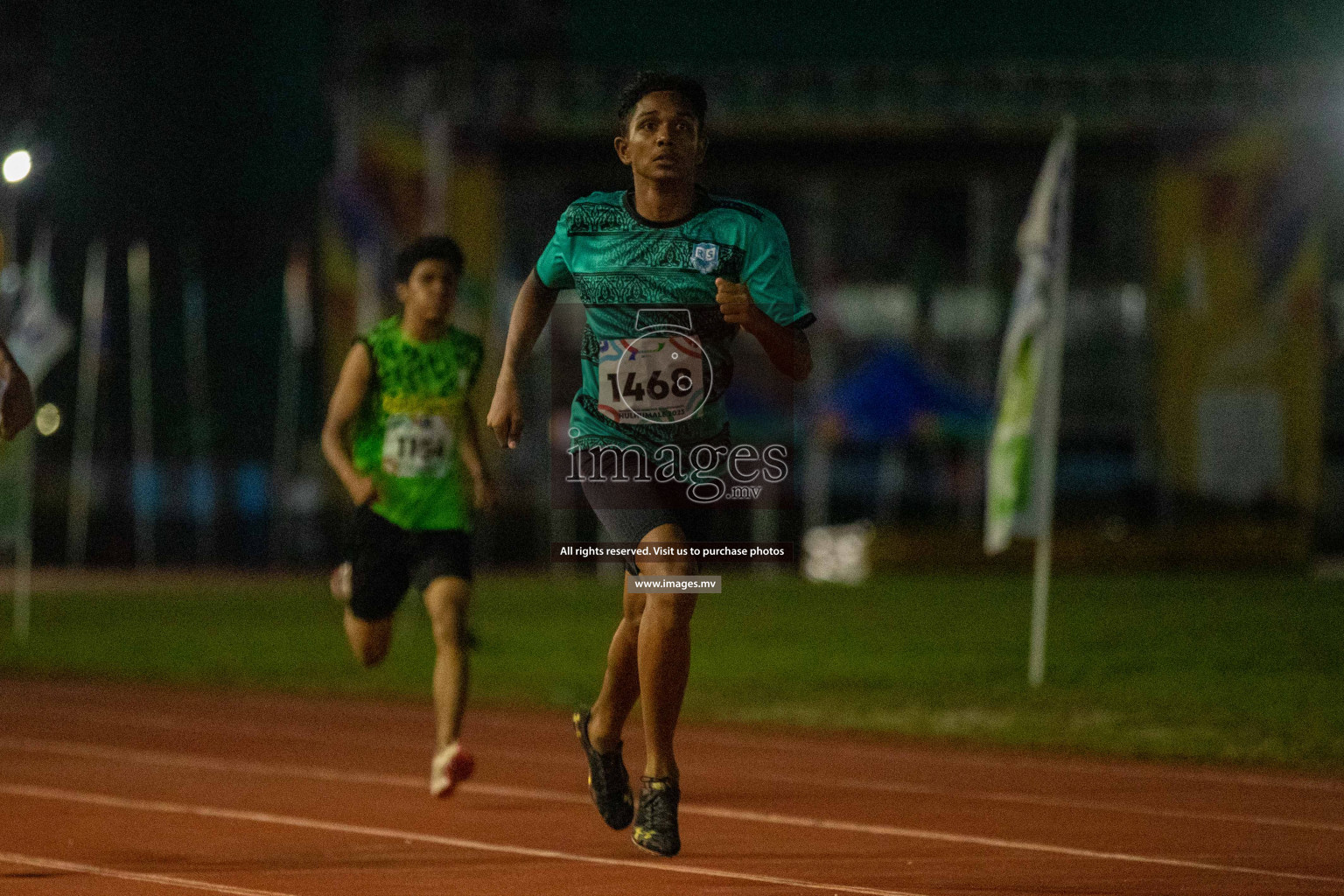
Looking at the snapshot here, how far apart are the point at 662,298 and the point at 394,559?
2.88 metres

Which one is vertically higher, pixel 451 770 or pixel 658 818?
pixel 658 818

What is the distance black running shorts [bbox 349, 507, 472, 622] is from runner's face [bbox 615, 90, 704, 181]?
2829 mm

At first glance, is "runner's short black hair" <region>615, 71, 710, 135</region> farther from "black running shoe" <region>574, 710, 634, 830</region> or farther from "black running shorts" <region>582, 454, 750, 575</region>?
"black running shoe" <region>574, 710, 634, 830</region>

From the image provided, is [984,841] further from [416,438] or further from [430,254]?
[430,254]

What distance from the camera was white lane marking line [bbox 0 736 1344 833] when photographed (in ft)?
24.1

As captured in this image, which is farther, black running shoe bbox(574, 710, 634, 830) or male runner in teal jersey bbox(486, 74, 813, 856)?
black running shoe bbox(574, 710, 634, 830)

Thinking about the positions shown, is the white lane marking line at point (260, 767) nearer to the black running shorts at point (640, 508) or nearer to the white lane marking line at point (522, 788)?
the white lane marking line at point (522, 788)

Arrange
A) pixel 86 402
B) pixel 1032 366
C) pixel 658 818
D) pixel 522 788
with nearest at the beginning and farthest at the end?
pixel 658 818 < pixel 522 788 < pixel 1032 366 < pixel 86 402

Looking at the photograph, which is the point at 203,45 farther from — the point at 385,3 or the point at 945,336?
the point at 945,336

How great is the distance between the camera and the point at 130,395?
146 ft

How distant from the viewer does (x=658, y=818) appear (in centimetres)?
510

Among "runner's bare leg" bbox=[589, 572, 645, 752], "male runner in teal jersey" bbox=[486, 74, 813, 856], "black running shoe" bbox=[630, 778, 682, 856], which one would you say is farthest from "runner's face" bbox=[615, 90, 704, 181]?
"black running shoe" bbox=[630, 778, 682, 856]

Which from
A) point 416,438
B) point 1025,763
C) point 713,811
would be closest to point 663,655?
point 713,811

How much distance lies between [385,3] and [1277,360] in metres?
22.6
